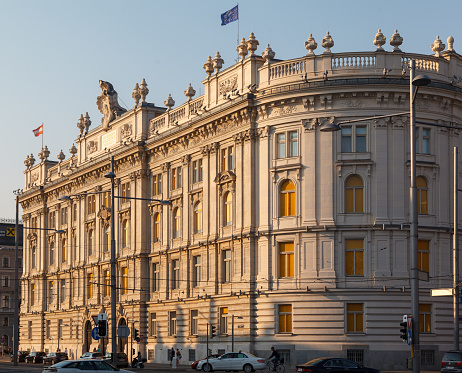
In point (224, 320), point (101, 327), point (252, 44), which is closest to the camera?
point (101, 327)

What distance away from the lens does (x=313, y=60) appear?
5894cm

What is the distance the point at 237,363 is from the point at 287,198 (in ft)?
39.0

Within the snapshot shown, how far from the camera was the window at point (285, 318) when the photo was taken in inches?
2325

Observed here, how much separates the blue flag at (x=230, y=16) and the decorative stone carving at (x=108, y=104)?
78.2 feet

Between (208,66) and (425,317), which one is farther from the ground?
(208,66)

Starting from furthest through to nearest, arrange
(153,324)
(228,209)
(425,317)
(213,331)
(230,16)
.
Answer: (153,324)
(230,16)
(228,209)
(213,331)
(425,317)

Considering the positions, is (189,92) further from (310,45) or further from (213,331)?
(213,331)

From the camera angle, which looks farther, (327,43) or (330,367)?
(327,43)

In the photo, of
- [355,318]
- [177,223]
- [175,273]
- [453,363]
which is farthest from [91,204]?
[453,363]

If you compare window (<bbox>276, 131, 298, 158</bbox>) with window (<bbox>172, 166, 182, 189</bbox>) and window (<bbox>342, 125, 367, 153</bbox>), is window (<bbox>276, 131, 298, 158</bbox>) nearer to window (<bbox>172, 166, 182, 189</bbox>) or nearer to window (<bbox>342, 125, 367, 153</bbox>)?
window (<bbox>342, 125, 367, 153</bbox>)

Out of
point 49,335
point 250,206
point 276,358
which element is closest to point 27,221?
point 49,335

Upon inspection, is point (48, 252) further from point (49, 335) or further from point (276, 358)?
point (276, 358)

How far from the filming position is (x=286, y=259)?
196 feet

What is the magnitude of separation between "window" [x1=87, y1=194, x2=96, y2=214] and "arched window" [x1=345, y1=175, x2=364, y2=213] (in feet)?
124
